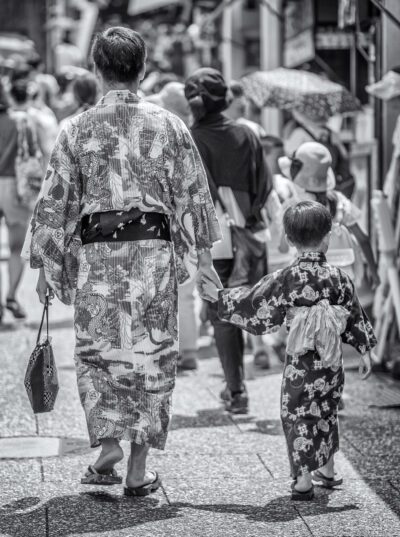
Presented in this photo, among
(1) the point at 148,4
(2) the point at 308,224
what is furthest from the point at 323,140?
(1) the point at 148,4

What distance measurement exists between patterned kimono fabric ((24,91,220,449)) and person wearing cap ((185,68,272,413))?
1705 millimetres

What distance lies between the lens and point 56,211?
15.4ft

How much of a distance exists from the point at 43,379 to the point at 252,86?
4.43 meters

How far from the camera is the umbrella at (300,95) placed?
27.6ft

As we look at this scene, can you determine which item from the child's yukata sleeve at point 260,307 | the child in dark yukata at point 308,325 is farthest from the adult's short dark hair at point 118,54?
the child's yukata sleeve at point 260,307

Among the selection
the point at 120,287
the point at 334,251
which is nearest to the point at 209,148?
the point at 334,251

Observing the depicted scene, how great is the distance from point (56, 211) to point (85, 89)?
14.1 feet

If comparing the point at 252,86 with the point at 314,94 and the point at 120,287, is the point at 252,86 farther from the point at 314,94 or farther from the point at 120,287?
the point at 120,287

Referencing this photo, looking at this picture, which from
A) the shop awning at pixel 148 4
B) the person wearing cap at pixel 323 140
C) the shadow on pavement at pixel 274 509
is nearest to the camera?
the shadow on pavement at pixel 274 509

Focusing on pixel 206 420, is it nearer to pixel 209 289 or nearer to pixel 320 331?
pixel 209 289

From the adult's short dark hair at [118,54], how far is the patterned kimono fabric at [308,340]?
1.03 m

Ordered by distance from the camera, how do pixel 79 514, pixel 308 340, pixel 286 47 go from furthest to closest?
pixel 286 47, pixel 308 340, pixel 79 514

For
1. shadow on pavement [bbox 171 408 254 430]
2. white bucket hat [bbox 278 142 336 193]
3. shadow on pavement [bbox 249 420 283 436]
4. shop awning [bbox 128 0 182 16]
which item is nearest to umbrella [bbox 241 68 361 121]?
white bucket hat [bbox 278 142 336 193]

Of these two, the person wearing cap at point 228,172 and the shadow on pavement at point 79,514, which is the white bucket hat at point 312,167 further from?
the shadow on pavement at point 79,514
